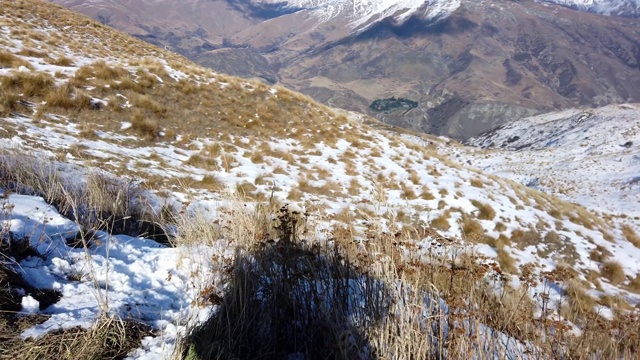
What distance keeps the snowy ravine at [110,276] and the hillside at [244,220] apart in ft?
0.06

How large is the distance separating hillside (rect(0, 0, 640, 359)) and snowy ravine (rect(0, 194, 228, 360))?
17 millimetres

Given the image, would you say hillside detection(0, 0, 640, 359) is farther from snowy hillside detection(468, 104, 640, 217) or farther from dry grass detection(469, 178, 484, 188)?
snowy hillside detection(468, 104, 640, 217)

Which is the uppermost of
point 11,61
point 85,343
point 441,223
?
point 11,61

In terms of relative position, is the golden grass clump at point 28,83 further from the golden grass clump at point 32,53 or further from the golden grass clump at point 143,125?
the golden grass clump at point 32,53

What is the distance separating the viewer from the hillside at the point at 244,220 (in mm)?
2438

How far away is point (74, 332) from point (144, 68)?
1295cm

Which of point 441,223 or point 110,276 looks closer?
point 110,276

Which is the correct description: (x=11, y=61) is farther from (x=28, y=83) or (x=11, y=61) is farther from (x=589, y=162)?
(x=589, y=162)

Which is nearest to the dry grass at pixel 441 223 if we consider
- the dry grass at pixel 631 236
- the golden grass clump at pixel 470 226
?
the golden grass clump at pixel 470 226

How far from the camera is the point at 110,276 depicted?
2812mm

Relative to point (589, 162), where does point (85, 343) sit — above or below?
above

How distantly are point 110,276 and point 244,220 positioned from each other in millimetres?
1253

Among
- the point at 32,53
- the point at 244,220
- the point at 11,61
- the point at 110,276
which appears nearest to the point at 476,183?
the point at 244,220

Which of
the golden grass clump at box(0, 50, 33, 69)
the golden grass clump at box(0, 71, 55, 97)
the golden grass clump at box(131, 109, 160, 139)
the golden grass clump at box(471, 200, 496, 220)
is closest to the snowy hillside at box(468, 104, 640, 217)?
the golden grass clump at box(471, 200, 496, 220)
